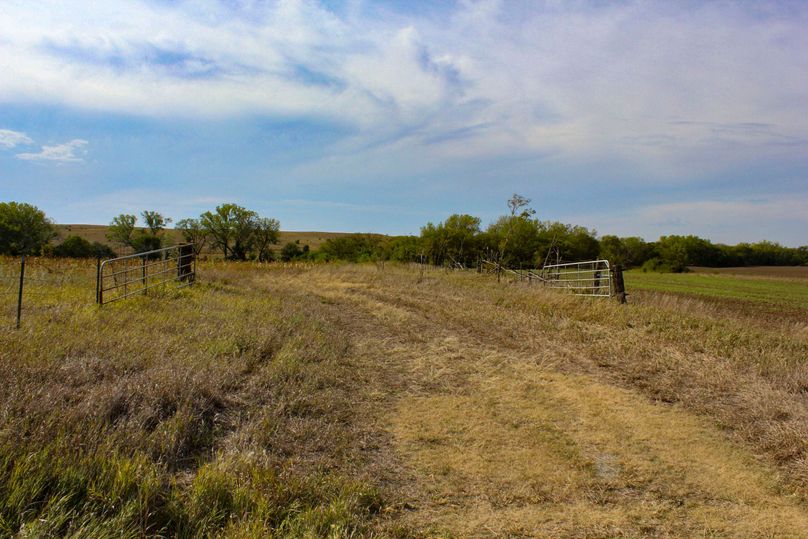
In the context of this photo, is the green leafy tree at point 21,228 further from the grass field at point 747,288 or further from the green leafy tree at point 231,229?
the grass field at point 747,288

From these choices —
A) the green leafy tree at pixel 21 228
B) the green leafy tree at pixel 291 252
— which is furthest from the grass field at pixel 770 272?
the green leafy tree at pixel 21 228

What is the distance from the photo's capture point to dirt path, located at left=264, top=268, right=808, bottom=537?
3299 millimetres

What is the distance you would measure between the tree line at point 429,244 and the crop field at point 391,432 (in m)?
22.7

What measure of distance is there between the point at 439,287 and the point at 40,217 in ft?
173

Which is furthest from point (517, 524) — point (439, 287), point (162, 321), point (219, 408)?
point (439, 287)

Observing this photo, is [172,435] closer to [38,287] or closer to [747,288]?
[38,287]

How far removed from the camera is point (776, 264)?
86312mm

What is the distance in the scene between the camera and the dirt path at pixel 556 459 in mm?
3299

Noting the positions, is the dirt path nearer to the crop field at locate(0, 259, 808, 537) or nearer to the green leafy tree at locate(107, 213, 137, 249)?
the crop field at locate(0, 259, 808, 537)

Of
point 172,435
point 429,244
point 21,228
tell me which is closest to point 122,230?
point 21,228

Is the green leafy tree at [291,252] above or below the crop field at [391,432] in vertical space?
above

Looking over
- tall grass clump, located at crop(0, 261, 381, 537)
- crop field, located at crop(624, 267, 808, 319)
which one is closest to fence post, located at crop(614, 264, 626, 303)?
tall grass clump, located at crop(0, 261, 381, 537)

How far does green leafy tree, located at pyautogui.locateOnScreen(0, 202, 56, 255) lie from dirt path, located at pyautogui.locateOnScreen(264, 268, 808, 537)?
5637cm

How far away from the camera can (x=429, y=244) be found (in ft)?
146
